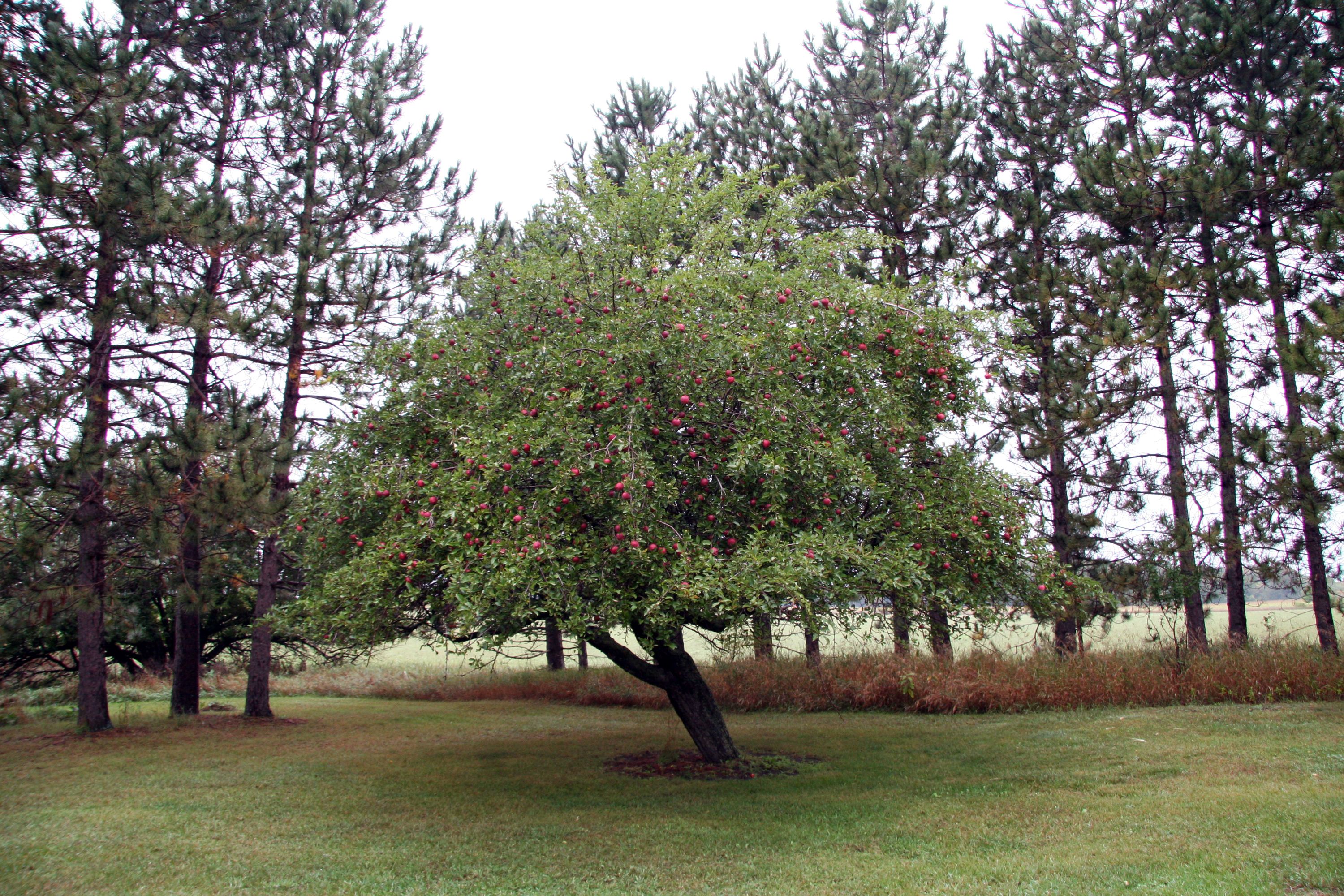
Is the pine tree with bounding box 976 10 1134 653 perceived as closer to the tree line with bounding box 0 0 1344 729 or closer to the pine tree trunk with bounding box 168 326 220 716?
the tree line with bounding box 0 0 1344 729

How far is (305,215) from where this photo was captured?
1567 cm

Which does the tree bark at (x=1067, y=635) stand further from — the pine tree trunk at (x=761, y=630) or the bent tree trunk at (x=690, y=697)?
the pine tree trunk at (x=761, y=630)

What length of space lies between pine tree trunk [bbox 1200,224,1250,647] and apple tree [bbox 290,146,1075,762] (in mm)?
7995

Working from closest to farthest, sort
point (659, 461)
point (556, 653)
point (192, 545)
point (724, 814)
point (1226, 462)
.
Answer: point (659, 461) → point (724, 814) → point (192, 545) → point (1226, 462) → point (556, 653)

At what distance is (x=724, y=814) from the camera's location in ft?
25.1

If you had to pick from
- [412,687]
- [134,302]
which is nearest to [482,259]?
Answer: [134,302]

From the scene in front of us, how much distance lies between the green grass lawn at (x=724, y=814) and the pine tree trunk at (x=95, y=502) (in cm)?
81

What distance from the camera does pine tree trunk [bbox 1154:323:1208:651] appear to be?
14.0 metres

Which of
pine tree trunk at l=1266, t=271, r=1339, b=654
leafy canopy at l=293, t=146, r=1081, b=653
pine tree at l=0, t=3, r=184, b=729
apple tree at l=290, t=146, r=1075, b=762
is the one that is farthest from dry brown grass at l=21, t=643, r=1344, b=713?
pine tree at l=0, t=3, r=184, b=729

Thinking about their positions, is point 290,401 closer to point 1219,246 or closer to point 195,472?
point 195,472

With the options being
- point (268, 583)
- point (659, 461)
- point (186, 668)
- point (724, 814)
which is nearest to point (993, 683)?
point (724, 814)

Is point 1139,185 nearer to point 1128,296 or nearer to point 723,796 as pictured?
point 1128,296

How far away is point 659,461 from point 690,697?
329cm

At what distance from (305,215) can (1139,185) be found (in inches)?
579
